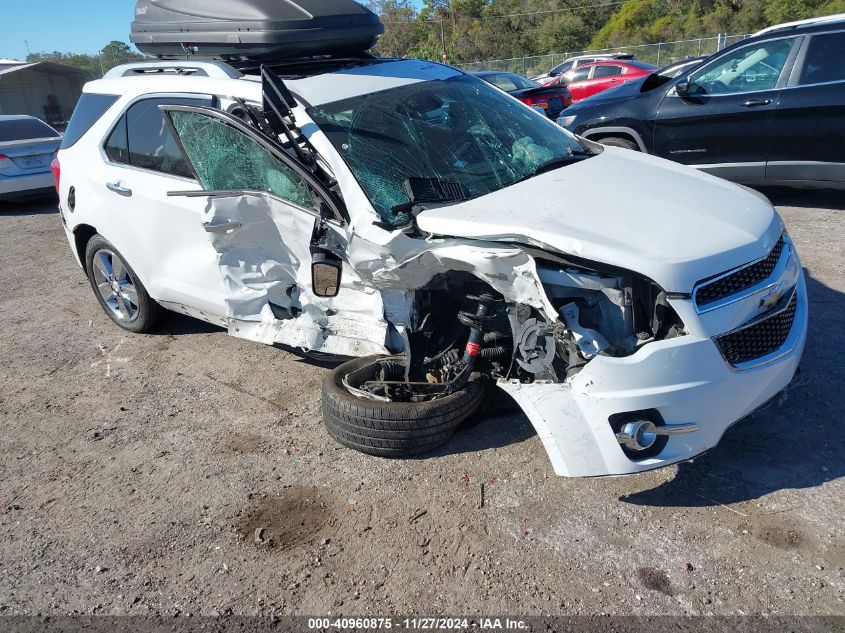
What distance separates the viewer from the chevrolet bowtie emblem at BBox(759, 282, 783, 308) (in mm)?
2945

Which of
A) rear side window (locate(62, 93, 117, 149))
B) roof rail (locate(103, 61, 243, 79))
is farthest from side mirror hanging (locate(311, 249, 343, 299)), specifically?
rear side window (locate(62, 93, 117, 149))

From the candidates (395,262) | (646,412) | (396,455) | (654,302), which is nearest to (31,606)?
(396,455)

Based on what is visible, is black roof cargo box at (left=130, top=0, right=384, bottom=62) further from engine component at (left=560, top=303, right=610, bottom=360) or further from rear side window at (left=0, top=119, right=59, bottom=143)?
rear side window at (left=0, top=119, right=59, bottom=143)

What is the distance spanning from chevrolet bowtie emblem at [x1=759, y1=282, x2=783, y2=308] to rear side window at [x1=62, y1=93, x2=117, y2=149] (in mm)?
4396

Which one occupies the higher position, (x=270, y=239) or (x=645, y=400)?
(x=270, y=239)

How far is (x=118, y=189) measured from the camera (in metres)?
4.63

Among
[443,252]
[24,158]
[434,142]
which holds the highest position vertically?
[434,142]

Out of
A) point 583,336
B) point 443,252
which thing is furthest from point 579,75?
point 583,336

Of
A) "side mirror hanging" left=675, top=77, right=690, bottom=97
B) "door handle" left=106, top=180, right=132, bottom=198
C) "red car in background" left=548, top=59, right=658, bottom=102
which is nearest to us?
"door handle" left=106, top=180, right=132, bottom=198

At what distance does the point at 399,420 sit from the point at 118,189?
2692 mm

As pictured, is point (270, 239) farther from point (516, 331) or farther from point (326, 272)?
point (516, 331)

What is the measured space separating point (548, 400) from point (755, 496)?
105cm

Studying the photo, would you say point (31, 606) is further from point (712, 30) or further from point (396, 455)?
point (712, 30)

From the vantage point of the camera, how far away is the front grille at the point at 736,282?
2762 mm
